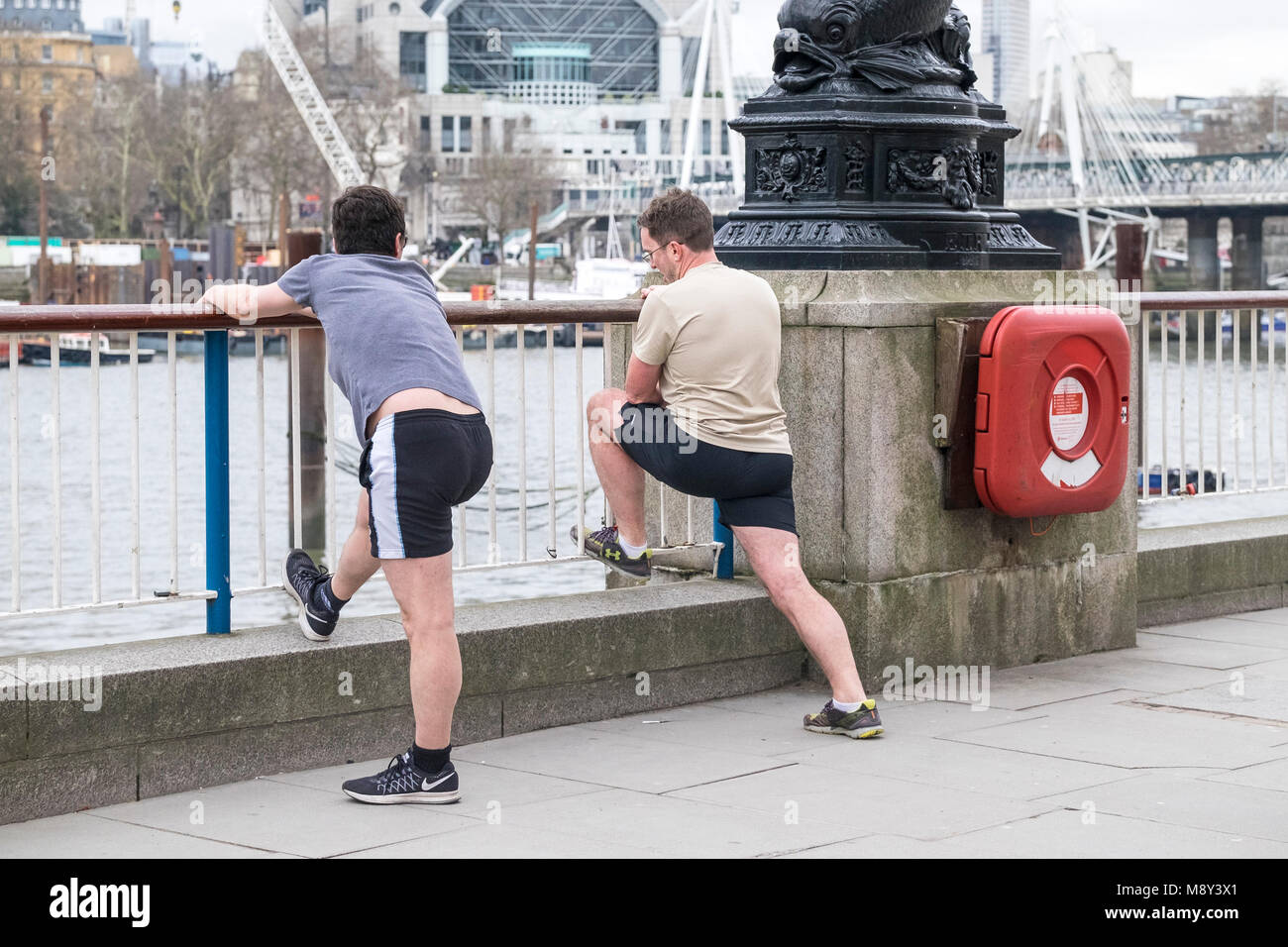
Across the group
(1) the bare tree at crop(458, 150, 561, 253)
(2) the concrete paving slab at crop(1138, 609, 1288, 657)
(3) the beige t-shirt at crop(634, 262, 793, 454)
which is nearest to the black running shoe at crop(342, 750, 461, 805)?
(3) the beige t-shirt at crop(634, 262, 793, 454)

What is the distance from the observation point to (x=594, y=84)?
152 m

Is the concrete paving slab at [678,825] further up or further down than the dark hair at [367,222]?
further down

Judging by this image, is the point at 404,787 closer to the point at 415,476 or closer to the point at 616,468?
the point at 415,476

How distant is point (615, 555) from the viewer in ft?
20.6

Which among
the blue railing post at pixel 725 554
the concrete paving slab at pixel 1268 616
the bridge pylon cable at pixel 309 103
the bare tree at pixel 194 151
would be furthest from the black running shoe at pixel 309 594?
the bare tree at pixel 194 151

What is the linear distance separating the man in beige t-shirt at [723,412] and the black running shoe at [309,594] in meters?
1.06

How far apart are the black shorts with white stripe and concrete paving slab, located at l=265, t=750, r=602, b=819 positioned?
68cm

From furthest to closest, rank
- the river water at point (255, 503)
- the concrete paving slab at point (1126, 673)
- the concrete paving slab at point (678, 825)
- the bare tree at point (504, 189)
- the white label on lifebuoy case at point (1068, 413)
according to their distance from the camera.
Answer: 1. the bare tree at point (504, 189)
2. the river water at point (255, 503)
3. the concrete paving slab at point (1126, 673)
4. the white label on lifebuoy case at point (1068, 413)
5. the concrete paving slab at point (678, 825)

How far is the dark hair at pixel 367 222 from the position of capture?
5078mm

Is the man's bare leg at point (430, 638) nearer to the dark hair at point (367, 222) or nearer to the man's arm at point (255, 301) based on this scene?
the man's arm at point (255, 301)

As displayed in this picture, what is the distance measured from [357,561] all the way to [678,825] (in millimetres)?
1196

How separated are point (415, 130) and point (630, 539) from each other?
118 metres

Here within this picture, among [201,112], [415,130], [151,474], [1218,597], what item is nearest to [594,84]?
[415,130]

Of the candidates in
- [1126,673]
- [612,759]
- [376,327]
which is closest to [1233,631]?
[1126,673]
